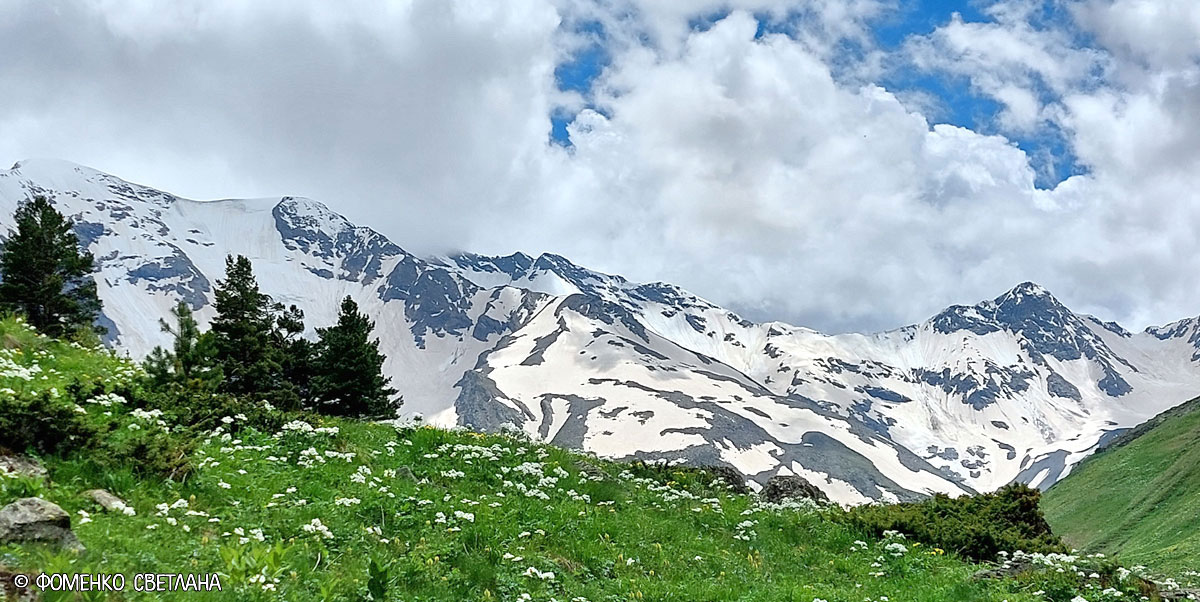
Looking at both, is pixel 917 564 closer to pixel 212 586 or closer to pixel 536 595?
pixel 536 595

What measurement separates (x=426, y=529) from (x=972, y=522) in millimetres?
14431

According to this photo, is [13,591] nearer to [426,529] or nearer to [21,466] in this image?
[21,466]

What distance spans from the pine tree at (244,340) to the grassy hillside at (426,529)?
1412 cm

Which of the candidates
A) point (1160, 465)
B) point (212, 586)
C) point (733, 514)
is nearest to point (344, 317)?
point (733, 514)

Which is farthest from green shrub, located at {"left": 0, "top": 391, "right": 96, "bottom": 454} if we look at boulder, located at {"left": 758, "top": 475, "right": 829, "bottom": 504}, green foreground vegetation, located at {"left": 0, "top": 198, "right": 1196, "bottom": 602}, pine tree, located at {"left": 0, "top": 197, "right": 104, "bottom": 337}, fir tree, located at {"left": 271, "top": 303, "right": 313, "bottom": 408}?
fir tree, located at {"left": 271, "top": 303, "right": 313, "bottom": 408}

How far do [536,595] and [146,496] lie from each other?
6255mm

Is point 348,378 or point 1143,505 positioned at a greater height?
point 1143,505

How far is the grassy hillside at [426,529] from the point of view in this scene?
10.3 meters

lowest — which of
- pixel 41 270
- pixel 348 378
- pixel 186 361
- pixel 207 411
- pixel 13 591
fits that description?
pixel 13 591

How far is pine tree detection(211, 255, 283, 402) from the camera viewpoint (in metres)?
35.8

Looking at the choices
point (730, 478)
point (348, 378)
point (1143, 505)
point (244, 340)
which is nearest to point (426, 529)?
point (730, 478)

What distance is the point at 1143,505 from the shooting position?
162 feet

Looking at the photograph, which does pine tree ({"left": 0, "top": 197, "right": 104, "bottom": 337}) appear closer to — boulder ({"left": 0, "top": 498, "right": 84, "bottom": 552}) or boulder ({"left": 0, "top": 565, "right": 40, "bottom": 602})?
boulder ({"left": 0, "top": 498, "right": 84, "bottom": 552})

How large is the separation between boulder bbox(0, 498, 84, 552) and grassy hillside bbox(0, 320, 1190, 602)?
1.19ft
